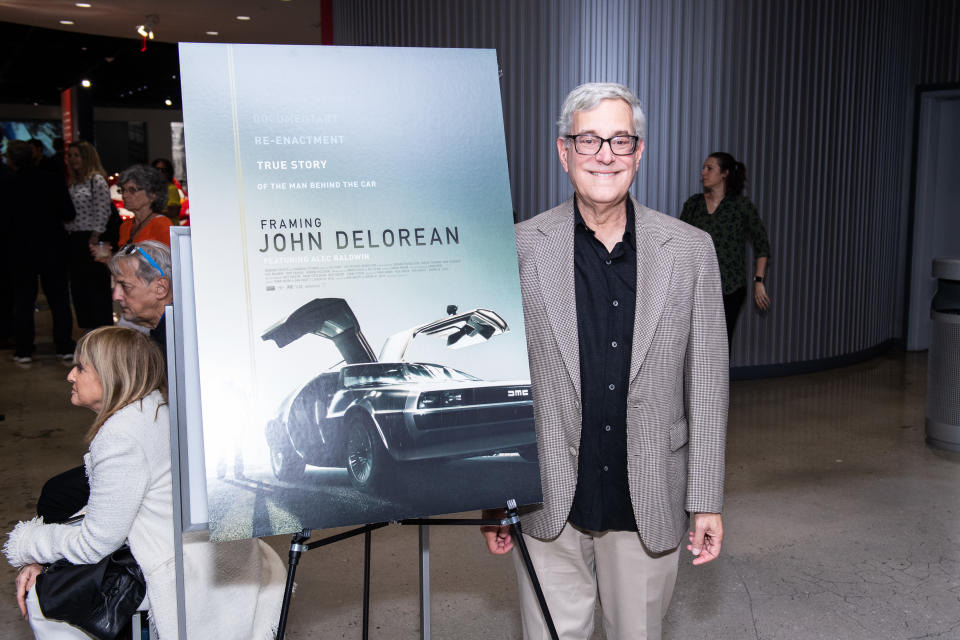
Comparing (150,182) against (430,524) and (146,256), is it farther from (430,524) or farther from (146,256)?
(430,524)

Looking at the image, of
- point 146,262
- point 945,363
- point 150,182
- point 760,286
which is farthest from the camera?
point 760,286

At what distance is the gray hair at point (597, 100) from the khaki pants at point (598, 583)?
0.84m

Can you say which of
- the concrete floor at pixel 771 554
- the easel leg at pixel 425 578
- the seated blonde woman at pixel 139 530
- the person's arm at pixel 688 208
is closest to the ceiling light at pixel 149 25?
the concrete floor at pixel 771 554

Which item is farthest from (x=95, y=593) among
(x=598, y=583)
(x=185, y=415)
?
(x=598, y=583)

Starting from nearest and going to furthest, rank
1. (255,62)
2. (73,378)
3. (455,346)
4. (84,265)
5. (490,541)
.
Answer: (255,62) < (455,346) < (490,541) < (73,378) < (84,265)

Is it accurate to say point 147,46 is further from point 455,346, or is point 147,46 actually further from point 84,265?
point 455,346

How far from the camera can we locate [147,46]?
52.3ft

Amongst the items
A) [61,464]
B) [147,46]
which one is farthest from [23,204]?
[147,46]

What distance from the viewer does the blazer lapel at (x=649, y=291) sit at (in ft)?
6.02

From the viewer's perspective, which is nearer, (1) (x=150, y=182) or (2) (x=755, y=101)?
(1) (x=150, y=182)

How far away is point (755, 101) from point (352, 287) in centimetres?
542

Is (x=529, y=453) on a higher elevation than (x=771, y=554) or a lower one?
higher

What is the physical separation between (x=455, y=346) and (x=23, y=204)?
20.3 feet

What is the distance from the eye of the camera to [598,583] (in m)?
2.04
